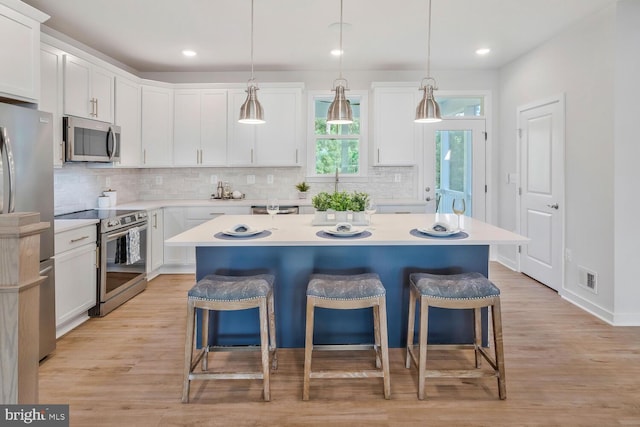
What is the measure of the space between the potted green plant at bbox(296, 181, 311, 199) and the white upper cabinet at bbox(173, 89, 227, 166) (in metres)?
1.03

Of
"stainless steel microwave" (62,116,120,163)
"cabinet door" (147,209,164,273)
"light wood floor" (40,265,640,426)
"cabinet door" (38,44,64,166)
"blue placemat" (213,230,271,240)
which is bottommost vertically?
"light wood floor" (40,265,640,426)

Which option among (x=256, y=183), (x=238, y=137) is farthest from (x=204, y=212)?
(x=238, y=137)

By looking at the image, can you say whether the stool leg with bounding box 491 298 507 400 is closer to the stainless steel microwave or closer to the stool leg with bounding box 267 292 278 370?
the stool leg with bounding box 267 292 278 370

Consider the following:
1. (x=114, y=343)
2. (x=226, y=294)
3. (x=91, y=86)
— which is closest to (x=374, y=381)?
(x=226, y=294)

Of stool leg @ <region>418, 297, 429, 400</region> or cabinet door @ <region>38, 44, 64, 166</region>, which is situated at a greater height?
cabinet door @ <region>38, 44, 64, 166</region>

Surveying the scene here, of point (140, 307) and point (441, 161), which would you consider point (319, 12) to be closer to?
point (441, 161)

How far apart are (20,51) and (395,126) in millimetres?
3898

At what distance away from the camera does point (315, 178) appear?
5.48 m

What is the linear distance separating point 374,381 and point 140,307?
8.04ft

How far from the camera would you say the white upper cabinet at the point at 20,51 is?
8.46 ft

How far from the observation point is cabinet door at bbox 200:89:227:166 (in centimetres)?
514

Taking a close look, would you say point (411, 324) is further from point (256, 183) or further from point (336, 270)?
point (256, 183)

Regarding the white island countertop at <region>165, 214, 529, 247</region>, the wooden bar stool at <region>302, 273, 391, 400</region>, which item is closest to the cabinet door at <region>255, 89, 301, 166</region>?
the white island countertop at <region>165, 214, 529, 247</region>

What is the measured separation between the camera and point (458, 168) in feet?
18.0
